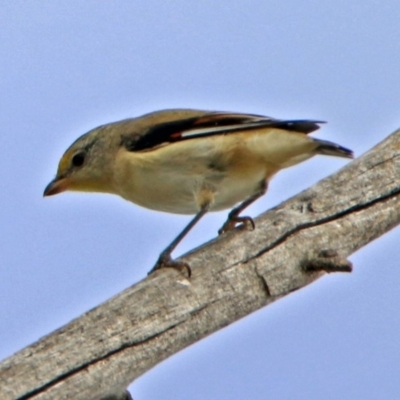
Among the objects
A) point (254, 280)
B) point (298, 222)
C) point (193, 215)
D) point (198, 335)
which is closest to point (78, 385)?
point (198, 335)

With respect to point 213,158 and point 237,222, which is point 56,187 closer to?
point 213,158

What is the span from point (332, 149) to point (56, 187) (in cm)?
269

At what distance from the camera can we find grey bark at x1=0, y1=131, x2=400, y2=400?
505 centimetres

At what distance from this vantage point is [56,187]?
8.27 m

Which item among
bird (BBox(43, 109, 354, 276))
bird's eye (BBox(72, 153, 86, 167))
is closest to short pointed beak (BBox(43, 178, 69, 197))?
bird's eye (BBox(72, 153, 86, 167))

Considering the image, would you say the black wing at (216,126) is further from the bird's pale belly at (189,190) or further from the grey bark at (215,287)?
the grey bark at (215,287)

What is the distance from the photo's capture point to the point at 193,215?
24.2 feet

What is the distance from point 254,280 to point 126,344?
1.05 meters

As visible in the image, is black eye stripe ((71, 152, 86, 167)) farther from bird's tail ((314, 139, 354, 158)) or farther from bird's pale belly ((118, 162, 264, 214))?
bird's tail ((314, 139, 354, 158))

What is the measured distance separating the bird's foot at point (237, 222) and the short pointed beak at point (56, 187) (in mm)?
1793

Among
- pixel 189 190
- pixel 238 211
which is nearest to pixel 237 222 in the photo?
pixel 238 211

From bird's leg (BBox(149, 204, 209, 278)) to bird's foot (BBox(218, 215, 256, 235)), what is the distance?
20 cm

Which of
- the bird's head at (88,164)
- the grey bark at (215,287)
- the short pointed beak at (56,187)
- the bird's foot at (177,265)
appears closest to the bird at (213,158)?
the bird's head at (88,164)

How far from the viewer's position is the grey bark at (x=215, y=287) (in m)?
5.05
